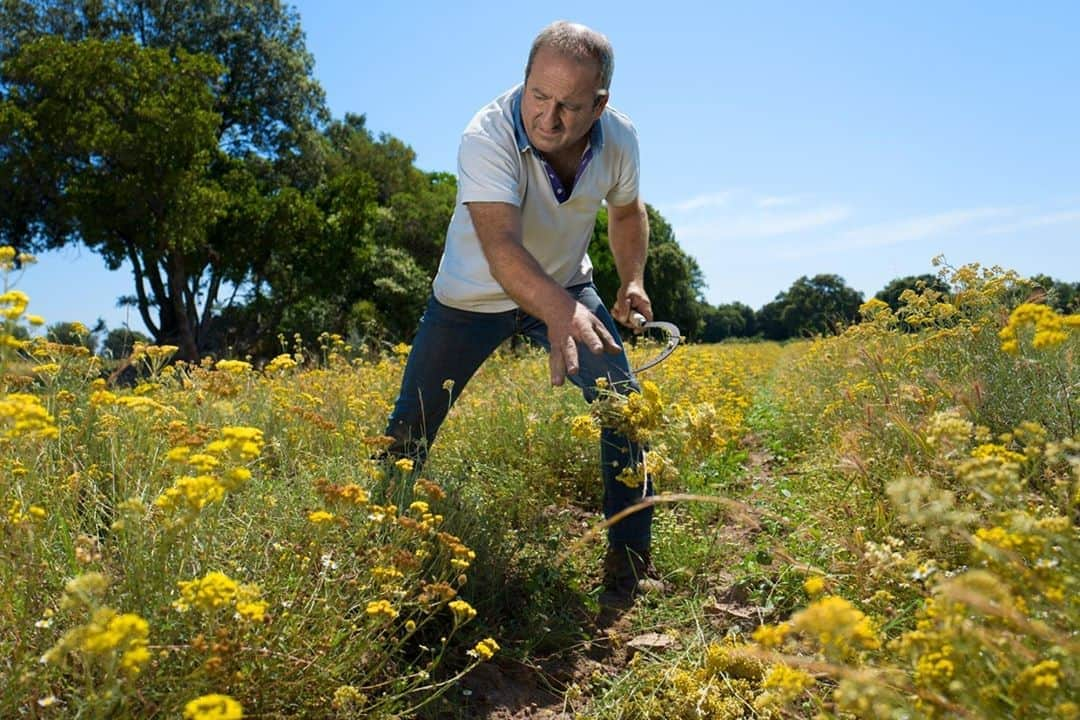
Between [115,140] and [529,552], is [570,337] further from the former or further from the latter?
[115,140]

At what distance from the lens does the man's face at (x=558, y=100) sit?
2.92m

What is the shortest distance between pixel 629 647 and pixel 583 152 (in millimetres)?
1840

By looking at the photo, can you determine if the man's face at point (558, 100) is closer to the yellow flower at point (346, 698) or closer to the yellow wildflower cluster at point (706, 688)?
the yellow wildflower cluster at point (706, 688)

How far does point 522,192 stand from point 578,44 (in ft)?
1.99

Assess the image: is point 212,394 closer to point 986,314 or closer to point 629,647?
point 629,647

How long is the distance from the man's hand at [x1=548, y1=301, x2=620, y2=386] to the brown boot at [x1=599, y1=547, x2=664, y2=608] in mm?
1042

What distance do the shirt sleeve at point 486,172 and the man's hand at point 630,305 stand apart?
26.6 inches

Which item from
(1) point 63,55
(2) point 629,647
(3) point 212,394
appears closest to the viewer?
(2) point 629,647

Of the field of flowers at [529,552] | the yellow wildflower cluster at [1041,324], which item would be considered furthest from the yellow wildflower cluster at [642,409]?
the yellow wildflower cluster at [1041,324]

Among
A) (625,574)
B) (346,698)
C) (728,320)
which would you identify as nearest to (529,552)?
(625,574)

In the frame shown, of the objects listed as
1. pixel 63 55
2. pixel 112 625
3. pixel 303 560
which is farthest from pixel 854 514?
pixel 63 55

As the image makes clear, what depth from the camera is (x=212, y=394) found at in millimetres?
3770

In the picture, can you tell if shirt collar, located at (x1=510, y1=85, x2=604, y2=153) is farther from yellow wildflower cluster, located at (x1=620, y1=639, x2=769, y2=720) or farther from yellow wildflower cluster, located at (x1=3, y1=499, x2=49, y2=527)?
yellow wildflower cluster, located at (x1=3, y1=499, x2=49, y2=527)

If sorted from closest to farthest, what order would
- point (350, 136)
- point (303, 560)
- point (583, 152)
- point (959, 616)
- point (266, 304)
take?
point (959, 616), point (303, 560), point (583, 152), point (266, 304), point (350, 136)
